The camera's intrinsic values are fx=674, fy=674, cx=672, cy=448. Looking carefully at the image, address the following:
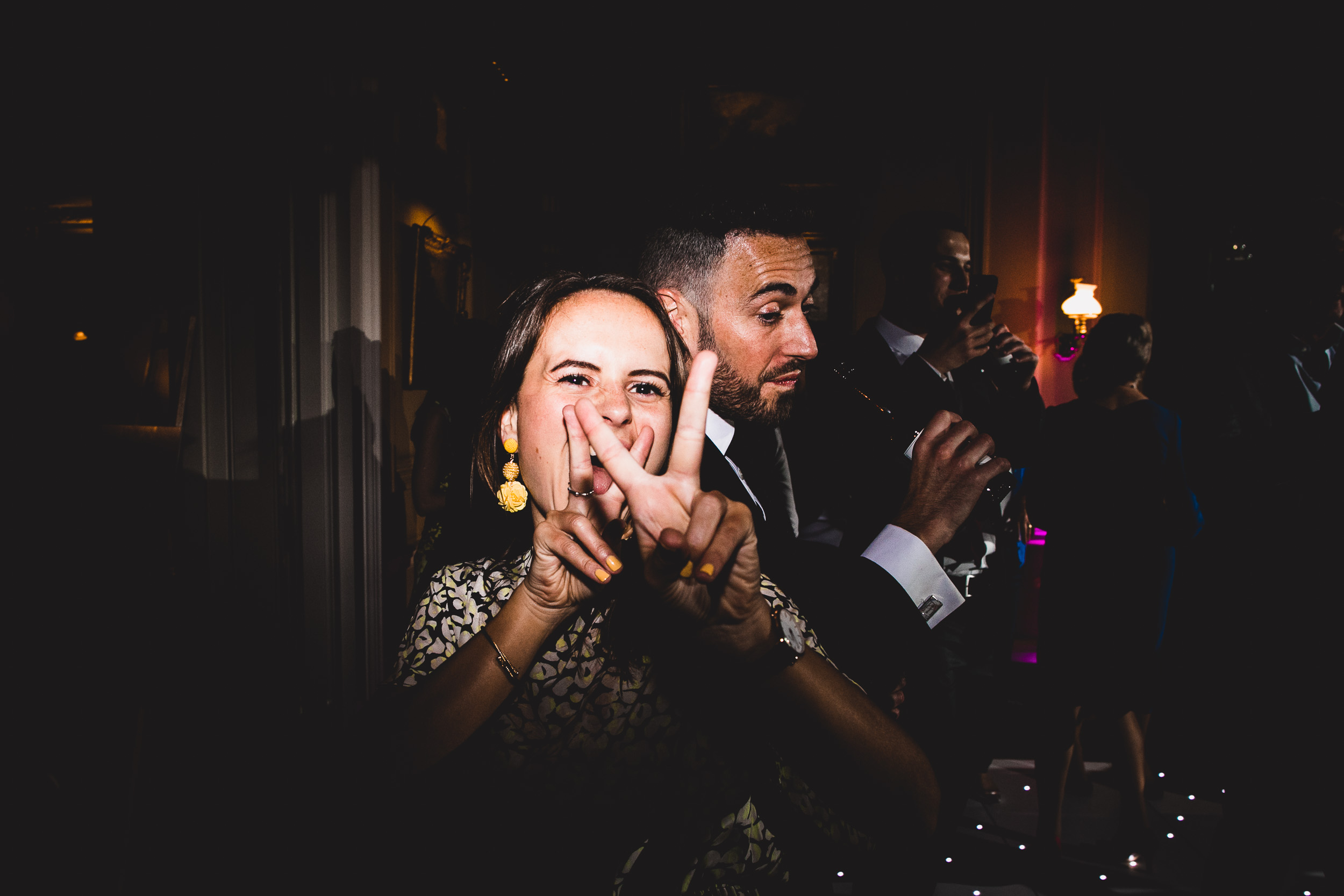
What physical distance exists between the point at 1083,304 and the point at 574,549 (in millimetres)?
4943

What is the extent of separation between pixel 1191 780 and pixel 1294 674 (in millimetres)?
1629

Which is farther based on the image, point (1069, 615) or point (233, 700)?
point (1069, 615)

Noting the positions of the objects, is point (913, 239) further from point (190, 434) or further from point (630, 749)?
point (190, 434)

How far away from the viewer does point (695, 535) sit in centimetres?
69

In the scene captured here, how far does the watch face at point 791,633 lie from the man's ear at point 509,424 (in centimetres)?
46

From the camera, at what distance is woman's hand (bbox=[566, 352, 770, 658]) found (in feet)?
2.30

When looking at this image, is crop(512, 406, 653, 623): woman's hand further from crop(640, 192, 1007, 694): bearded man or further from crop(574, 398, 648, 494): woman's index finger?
crop(640, 192, 1007, 694): bearded man

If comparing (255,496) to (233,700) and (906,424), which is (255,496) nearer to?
(233,700)

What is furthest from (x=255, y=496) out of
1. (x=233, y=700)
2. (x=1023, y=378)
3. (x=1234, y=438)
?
(x=1234, y=438)

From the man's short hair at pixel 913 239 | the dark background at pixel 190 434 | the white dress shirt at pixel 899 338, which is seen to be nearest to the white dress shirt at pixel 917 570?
the dark background at pixel 190 434

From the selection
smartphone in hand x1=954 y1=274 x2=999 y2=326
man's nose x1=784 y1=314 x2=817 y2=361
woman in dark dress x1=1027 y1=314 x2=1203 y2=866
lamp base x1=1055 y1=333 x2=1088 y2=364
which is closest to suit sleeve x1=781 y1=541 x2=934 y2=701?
man's nose x1=784 y1=314 x2=817 y2=361

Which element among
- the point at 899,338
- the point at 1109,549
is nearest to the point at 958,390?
the point at 899,338

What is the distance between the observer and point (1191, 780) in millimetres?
3051

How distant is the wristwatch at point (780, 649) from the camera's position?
826 mm
